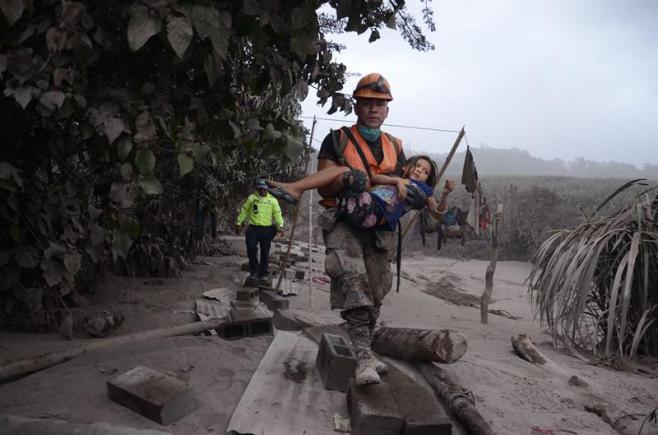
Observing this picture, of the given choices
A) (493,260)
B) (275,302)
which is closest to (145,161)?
(275,302)

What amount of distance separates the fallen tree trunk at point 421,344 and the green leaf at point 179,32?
2529mm

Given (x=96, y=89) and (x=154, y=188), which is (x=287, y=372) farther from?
(x=96, y=89)

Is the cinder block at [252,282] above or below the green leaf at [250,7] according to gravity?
below

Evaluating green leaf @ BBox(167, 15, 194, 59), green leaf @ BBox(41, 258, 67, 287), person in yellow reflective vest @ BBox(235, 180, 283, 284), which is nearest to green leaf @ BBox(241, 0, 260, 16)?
green leaf @ BBox(167, 15, 194, 59)

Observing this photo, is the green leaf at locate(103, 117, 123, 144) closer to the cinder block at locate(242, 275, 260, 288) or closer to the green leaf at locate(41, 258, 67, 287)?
the green leaf at locate(41, 258, 67, 287)

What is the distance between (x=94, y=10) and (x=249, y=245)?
20.5 feet

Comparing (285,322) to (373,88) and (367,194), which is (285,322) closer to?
(367,194)

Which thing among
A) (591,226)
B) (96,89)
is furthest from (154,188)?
(591,226)

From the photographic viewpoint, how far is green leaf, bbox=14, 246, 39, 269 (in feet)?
9.30

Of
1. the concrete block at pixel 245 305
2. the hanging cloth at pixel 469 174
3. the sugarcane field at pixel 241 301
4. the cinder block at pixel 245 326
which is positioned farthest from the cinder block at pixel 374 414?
the hanging cloth at pixel 469 174

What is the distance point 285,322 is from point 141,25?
11.6 feet

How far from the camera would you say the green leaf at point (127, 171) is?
5.84 feet

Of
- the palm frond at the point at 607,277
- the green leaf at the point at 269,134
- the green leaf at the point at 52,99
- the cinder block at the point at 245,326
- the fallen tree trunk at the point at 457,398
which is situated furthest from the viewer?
the palm frond at the point at 607,277

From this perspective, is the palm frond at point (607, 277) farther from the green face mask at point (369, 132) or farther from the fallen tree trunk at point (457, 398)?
the green face mask at point (369, 132)
